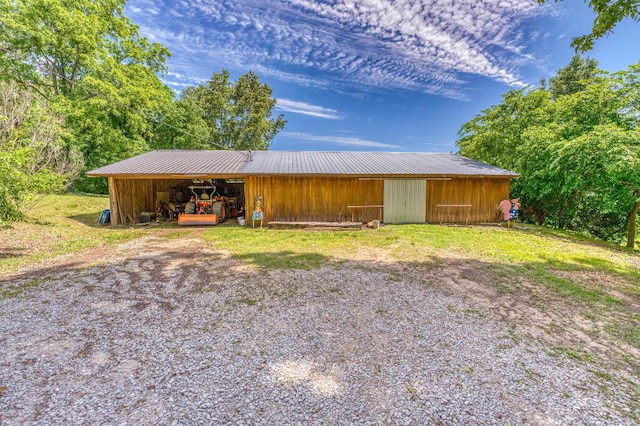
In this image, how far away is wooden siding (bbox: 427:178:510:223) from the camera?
40.8ft

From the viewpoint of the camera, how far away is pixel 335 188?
Answer: 1198 centimetres

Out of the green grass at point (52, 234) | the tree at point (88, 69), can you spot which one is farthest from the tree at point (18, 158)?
the tree at point (88, 69)

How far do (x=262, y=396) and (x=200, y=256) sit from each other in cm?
536

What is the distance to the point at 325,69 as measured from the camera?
2506cm

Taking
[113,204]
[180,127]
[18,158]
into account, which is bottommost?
[113,204]

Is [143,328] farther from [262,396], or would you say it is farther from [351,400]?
[351,400]

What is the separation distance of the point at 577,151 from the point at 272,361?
12.3 meters

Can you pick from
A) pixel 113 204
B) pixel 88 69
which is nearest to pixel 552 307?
pixel 113 204

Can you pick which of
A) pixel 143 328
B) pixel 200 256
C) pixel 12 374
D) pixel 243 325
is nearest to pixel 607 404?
pixel 243 325

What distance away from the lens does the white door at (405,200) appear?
480 inches

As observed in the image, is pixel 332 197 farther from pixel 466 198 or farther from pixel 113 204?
pixel 113 204

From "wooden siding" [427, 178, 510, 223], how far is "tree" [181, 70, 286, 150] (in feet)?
63.9

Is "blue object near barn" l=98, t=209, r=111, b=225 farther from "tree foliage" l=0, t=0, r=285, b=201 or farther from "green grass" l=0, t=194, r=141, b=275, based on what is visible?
"tree foliage" l=0, t=0, r=285, b=201

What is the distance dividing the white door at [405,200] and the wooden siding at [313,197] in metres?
0.41
